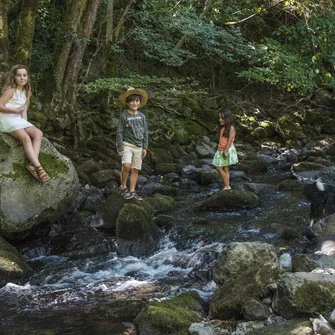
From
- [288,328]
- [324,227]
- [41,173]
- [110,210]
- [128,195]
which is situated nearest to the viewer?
[288,328]

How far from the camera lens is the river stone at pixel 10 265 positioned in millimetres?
5059

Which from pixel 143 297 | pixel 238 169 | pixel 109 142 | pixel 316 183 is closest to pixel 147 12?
pixel 109 142

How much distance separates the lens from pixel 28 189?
19.9ft

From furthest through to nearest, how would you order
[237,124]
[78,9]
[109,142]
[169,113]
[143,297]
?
1. [237,124]
2. [169,113]
3. [109,142]
4. [78,9]
5. [143,297]

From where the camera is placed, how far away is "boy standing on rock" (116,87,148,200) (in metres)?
7.42

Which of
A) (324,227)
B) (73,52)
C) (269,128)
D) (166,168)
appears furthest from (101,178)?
(269,128)

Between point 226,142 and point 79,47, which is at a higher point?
point 79,47

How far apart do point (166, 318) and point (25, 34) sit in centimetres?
690

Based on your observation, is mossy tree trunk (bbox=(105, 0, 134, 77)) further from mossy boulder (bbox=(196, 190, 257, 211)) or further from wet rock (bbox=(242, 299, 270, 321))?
wet rock (bbox=(242, 299, 270, 321))

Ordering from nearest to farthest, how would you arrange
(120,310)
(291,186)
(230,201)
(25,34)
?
(120,310) → (230,201) → (25,34) → (291,186)

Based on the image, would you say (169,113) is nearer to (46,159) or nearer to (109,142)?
(109,142)

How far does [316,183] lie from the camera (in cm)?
644

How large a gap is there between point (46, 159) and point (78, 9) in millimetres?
4670

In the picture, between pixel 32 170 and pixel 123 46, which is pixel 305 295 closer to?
pixel 32 170
